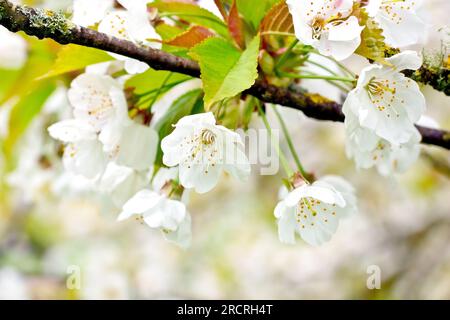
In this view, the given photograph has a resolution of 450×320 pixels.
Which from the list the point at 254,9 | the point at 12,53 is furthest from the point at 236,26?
the point at 12,53

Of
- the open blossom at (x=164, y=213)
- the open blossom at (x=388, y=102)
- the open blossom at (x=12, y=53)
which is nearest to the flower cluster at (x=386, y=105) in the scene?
the open blossom at (x=388, y=102)

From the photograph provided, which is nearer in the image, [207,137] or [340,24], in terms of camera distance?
[340,24]

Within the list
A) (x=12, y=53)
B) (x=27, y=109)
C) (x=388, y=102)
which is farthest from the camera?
(x=12, y=53)

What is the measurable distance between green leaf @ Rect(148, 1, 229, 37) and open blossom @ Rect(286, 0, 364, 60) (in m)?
0.25

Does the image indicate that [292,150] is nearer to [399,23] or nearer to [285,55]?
[285,55]

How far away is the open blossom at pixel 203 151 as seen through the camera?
1.03 m

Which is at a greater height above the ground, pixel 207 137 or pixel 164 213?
pixel 207 137

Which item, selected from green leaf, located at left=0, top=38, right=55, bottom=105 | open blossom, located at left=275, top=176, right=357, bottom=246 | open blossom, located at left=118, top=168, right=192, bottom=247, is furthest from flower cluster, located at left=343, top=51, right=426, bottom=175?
green leaf, located at left=0, top=38, right=55, bottom=105

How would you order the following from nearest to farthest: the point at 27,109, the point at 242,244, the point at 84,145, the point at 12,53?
1. the point at 84,145
2. the point at 27,109
3. the point at 12,53
4. the point at 242,244

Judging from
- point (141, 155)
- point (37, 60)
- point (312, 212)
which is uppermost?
point (37, 60)

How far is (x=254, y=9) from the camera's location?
1161 mm

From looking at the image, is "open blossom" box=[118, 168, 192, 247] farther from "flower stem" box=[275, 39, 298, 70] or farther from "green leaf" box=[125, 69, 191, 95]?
"flower stem" box=[275, 39, 298, 70]

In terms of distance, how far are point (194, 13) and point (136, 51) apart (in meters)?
0.21

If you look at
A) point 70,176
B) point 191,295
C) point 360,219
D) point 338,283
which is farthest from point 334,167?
point 70,176
